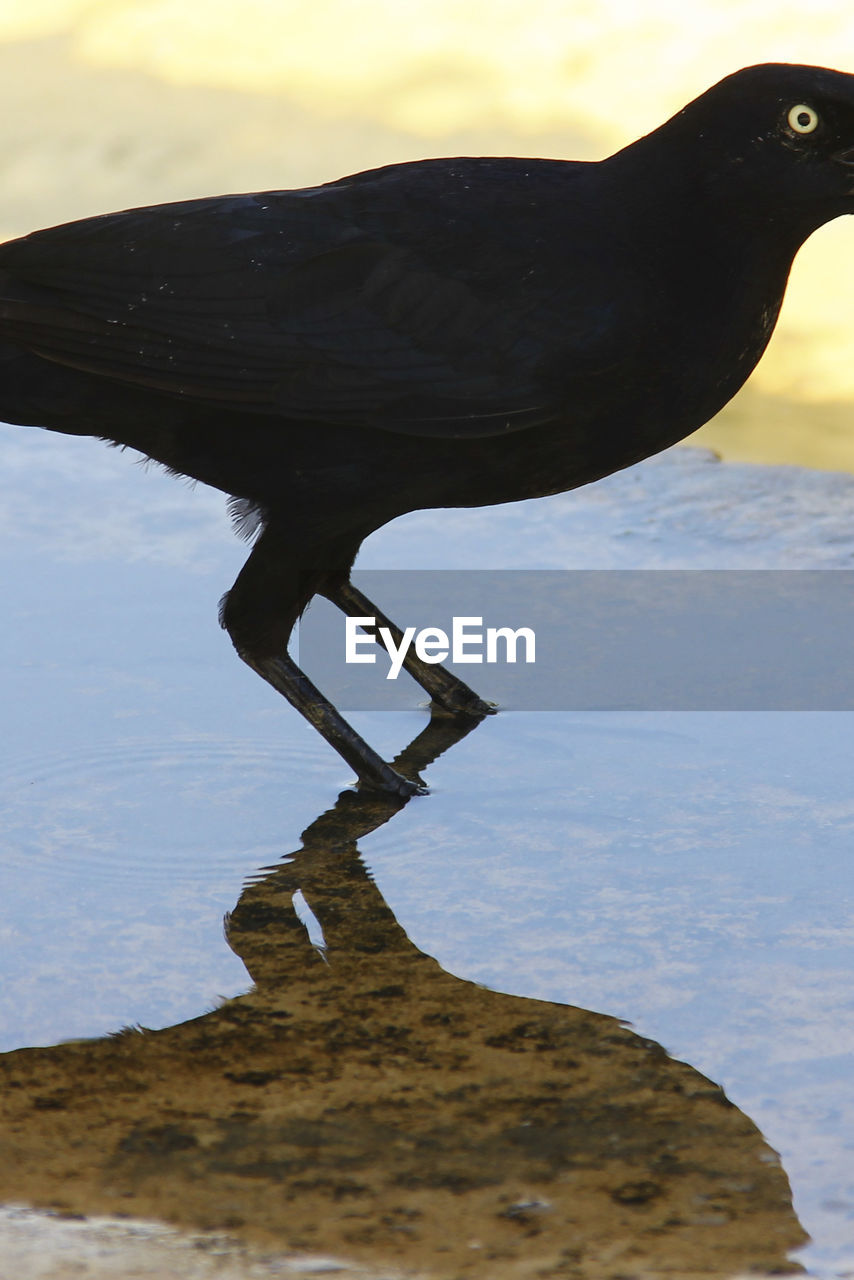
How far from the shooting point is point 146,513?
192 inches

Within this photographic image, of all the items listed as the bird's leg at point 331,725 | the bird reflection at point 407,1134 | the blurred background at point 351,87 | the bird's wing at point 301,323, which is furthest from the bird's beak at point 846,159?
the blurred background at point 351,87

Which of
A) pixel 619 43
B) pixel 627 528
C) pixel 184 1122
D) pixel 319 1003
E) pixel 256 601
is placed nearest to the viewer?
pixel 184 1122

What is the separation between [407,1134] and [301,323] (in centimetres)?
155

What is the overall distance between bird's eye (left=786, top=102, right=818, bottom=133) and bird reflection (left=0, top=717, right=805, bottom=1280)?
5.09ft

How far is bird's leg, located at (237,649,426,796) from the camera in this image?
356cm

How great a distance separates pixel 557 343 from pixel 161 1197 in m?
1.64

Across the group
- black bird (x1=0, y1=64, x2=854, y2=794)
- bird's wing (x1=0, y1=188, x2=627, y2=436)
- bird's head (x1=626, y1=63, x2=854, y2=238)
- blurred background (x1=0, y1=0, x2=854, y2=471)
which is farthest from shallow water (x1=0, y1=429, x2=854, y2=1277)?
blurred background (x1=0, y1=0, x2=854, y2=471)

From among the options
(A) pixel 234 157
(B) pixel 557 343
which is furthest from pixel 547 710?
(A) pixel 234 157

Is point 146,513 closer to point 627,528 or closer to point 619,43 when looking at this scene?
point 627,528

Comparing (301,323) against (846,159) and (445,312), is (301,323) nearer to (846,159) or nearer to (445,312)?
(445,312)

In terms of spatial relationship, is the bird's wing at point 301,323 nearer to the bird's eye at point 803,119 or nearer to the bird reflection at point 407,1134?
the bird's eye at point 803,119

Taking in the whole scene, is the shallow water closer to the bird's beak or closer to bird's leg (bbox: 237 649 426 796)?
bird's leg (bbox: 237 649 426 796)

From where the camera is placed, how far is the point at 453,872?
3.21 metres

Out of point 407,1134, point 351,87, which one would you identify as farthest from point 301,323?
point 351,87
